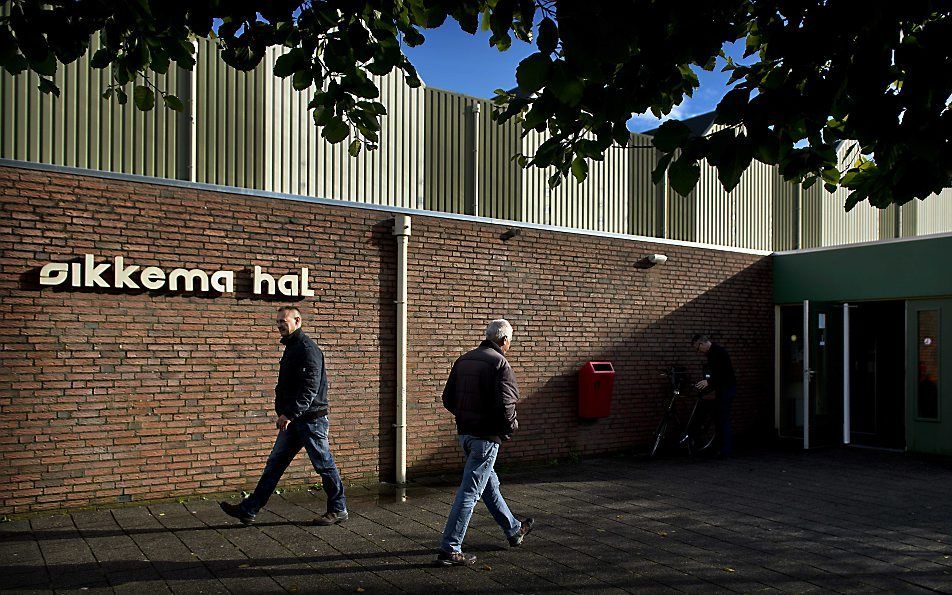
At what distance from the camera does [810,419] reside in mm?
13602

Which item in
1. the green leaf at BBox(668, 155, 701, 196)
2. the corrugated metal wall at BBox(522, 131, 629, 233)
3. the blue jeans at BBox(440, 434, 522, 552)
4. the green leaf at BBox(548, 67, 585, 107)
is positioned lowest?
the blue jeans at BBox(440, 434, 522, 552)

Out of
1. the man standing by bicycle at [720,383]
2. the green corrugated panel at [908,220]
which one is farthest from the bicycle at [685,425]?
the green corrugated panel at [908,220]

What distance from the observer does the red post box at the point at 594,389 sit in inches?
464

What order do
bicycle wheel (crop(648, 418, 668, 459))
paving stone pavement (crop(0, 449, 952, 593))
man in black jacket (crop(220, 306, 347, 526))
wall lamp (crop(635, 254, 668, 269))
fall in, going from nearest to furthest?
paving stone pavement (crop(0, 449, 952, 593)), man in black jacket (crop(220, 306, 347, 526)), bicycle wheel (crop(648, 418, 668, 459)), wall lamp (crop(635, 254, 668, 269))

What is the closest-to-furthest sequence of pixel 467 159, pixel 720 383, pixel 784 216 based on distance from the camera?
pixel 467 159 < pixel 720 383 < pixel 784 216

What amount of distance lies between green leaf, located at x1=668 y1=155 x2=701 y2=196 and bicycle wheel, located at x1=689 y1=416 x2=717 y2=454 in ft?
28.9

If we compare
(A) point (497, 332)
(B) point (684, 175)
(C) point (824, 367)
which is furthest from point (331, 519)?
(C) point (824, 367)

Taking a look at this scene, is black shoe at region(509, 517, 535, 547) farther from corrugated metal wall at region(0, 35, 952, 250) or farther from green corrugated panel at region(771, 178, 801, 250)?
green corrugated panel at region(771, 178, 801, 250)

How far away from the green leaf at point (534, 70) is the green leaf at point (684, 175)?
2.56ft

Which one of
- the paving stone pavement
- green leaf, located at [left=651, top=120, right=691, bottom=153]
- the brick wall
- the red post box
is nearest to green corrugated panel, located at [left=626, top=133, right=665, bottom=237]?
the brick wall

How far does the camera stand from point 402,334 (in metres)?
10.2

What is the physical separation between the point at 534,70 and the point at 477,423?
312cm

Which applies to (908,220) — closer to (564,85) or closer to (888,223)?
(888,223)

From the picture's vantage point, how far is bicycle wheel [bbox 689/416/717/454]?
41.2 ft
